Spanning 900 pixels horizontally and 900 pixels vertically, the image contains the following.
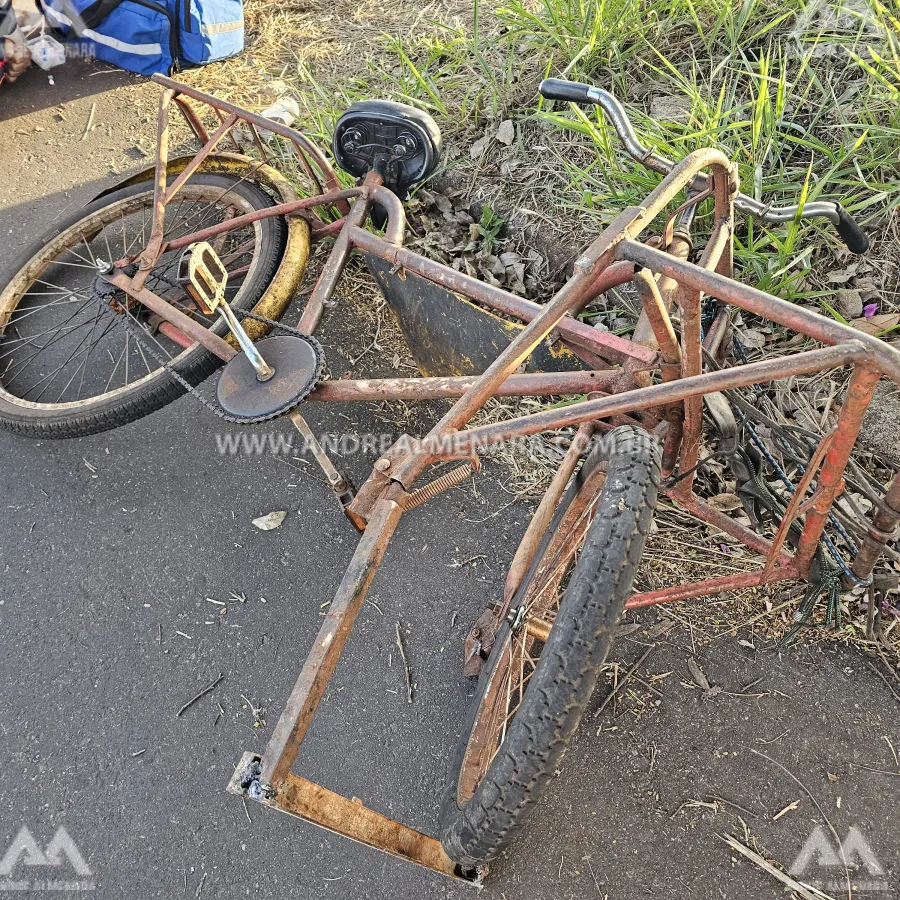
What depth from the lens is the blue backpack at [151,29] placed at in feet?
13.5

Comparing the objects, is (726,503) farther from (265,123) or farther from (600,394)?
(265,123)

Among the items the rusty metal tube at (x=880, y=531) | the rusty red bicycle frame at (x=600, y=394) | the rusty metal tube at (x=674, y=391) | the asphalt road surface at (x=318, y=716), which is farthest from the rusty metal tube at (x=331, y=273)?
the rusty metal tube at (x=880, y=531)

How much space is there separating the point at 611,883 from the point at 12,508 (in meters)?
2.67

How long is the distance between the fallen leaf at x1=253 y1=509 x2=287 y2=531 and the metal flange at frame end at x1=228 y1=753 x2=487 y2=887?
1531mm

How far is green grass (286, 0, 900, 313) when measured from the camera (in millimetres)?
2947

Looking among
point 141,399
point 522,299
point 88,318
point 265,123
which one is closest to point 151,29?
point 88,318

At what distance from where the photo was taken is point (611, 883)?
2104 millimetres

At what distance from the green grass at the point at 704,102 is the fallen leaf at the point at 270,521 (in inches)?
71.3

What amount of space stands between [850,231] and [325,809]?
215 cm

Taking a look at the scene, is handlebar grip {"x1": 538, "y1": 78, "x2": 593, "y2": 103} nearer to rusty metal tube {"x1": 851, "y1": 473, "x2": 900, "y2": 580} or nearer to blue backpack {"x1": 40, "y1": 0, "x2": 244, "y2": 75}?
rusty metal tube {"x1": 851, "y1": 473, "x2": 900, "y2": 580}

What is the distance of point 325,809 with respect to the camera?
138 cm

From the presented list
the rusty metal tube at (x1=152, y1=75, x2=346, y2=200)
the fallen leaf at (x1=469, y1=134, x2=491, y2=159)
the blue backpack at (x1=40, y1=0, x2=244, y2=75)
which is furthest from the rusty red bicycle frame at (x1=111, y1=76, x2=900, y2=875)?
the blue backpack at (x1=40, y1=0, x2=244, y2=75)

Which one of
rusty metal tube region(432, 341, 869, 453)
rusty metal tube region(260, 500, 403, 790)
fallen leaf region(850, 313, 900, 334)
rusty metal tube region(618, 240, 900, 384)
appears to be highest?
rusty metal tube region(618, 240, 900, 384)

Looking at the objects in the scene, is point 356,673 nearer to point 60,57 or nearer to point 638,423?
point 638,423
